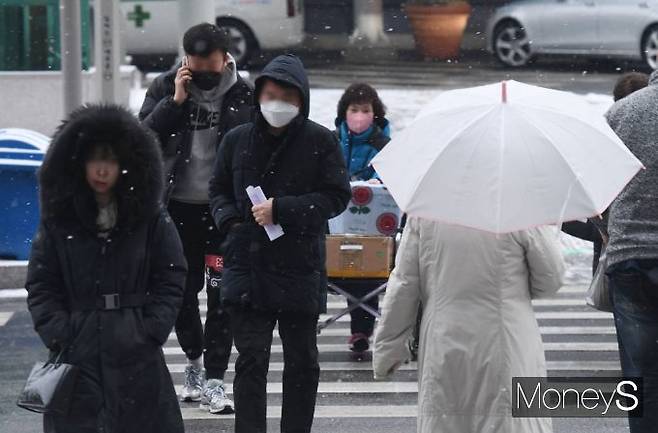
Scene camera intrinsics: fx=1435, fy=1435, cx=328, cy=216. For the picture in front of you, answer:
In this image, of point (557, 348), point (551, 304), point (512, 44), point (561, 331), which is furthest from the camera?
point (512, 44)

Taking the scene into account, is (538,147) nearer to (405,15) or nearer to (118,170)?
(118,170)

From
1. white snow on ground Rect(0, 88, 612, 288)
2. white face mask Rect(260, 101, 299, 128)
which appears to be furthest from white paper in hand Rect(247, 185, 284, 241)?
white snow on ground Rect(0, 88, 612, 288)

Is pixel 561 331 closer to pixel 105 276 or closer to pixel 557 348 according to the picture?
pixel 557 348

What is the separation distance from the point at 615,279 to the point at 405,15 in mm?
19862

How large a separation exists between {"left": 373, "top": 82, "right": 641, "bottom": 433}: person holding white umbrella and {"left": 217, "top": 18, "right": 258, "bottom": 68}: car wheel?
54.7 ft

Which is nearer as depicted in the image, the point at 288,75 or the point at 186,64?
the point at 288,75

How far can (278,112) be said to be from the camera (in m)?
5.85

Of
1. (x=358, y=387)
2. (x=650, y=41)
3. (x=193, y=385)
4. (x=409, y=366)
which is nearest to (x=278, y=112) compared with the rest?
(x=193, y=385)

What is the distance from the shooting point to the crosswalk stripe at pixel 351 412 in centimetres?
702

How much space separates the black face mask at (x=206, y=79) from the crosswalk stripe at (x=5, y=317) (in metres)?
3.16

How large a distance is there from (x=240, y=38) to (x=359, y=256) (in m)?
13.6

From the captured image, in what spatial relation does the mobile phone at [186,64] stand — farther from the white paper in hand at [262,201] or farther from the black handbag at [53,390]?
the black handbag at [53,390]

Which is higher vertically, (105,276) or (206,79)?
(206,79)

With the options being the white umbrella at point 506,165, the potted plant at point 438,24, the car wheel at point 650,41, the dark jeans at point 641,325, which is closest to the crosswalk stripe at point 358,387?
the dark jeans at point 641,325
